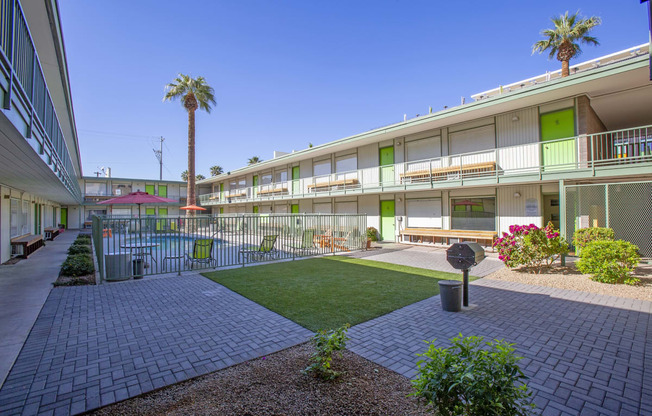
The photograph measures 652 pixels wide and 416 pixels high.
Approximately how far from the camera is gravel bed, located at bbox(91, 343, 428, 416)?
8.77 feet

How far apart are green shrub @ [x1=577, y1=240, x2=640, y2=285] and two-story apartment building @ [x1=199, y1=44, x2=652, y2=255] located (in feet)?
7.48

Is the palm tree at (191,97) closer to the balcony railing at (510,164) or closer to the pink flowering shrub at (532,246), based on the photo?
the balcony railing at (510,164)

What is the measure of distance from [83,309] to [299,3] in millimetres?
12030

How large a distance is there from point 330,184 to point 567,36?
1681 cm

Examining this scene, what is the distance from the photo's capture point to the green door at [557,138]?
11.2m

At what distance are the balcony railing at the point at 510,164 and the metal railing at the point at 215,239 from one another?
13.4 ft

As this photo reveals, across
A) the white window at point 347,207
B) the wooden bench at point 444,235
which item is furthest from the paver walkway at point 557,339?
the white window at point 347,207

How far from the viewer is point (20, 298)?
6441 millimetres

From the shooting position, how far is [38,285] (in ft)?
25.2

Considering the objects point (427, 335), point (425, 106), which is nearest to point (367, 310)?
point (427, 335)

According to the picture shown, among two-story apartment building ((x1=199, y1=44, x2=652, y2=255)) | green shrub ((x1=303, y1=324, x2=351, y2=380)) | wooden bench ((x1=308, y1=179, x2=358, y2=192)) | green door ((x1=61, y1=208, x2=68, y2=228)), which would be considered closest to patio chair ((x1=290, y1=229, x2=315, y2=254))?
two-story apartment building ((x1=199, y1=44, x2=652, y2=255))

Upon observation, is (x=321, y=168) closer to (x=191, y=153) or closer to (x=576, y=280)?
(x=191, y=153)

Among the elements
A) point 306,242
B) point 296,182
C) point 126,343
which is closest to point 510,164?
point 306,242

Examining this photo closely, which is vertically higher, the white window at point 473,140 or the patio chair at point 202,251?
the white window at point 473,140
